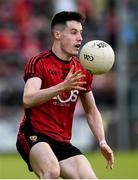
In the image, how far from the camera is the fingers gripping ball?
31.9ft

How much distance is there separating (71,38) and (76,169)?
1576mm

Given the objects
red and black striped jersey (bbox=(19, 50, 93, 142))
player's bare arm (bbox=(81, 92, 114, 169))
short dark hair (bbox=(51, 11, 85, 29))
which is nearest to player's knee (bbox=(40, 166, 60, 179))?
Result: red and black striped jersey (bbox=(19, 50, 93, 142))

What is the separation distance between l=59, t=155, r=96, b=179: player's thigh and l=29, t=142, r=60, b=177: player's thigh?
0.29 meters

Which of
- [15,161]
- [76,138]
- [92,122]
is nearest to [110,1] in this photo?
[76,138]

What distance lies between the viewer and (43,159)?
9445mm

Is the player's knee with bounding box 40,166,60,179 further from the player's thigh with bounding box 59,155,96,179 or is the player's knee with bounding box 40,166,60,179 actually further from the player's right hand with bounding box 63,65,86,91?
the player's right hand with bounding box 63,65,86,91

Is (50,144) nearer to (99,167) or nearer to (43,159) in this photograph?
(43,159)

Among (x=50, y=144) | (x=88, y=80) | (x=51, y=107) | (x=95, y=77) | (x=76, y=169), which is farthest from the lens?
(x=95, y=77)

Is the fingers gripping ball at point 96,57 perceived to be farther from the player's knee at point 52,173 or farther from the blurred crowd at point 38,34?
the blurred crowd at point 38,34

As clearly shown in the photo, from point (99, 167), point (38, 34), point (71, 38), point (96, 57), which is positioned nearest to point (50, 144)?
point (96, 57)

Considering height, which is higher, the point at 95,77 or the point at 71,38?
the point at 71,38

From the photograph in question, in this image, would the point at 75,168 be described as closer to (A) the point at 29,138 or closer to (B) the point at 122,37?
(A) the point at 29,138

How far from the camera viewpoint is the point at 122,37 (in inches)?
850

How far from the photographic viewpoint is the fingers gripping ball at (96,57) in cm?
973
